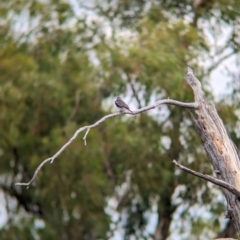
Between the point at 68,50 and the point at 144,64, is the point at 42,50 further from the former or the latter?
the point at 144,64

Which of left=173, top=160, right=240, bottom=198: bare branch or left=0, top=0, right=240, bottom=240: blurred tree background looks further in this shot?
left=0, top=0, right=240, bottom=240: blurred tree background

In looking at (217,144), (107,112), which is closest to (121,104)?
(217,144)

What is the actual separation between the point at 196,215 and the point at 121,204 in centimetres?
154

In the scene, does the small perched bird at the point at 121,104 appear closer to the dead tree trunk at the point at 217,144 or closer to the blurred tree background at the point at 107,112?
the dead tree trunk at the point at 217,144

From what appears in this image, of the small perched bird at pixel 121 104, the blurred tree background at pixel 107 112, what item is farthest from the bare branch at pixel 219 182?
the blurred tree background at pixel 107 112

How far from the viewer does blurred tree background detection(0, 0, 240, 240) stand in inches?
672

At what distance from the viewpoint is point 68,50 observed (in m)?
18.7

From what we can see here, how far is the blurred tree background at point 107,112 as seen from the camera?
1706 centimetres

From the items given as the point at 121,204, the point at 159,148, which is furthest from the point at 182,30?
the point at 121,204

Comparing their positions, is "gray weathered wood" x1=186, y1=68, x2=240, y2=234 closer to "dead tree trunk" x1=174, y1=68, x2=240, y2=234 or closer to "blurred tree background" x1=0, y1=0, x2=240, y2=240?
"dead tree trunk" x1=174, y1=68, x2=240, y2=234

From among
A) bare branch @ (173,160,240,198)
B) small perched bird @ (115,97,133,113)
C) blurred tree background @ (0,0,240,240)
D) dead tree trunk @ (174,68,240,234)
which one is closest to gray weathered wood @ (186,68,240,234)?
dead tree trunk @ (174,68,240,234)

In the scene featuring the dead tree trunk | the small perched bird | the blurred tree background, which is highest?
the small perched bird

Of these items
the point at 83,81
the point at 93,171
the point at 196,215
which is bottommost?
the point at 196,215

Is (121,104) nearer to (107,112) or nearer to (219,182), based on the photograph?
(219,182)
